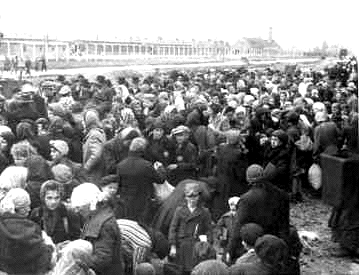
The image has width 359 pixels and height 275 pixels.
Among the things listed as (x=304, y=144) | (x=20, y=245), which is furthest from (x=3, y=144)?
(x=304, y=144)

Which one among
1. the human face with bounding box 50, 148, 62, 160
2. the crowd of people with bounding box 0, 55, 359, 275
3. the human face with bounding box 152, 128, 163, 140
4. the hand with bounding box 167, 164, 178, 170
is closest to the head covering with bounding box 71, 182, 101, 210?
the crowd of people with bounding box 0, 55, 359, 275

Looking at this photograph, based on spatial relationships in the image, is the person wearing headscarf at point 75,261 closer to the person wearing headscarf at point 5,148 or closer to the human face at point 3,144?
the person wearing headscarf at point 5,148

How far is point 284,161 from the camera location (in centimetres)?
717

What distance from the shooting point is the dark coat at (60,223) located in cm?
473

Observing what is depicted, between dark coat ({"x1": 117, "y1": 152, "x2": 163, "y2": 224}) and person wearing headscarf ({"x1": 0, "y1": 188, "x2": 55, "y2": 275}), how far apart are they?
1.51 metres

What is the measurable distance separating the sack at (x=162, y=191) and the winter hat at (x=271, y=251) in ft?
7.22

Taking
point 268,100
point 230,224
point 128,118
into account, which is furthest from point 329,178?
point 268,100

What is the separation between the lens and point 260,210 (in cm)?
512

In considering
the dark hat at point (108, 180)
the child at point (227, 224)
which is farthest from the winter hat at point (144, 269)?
the dark hat at point (108, 180)

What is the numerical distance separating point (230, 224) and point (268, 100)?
6.14 metres

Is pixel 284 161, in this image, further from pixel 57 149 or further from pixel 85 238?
pixel 85 238

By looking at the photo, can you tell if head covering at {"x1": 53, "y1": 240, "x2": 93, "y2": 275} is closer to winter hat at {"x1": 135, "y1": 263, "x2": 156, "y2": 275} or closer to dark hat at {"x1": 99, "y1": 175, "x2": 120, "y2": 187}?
winter hat at {"x1": 135, "y1": 263, "x2": 156, "y2": 275}

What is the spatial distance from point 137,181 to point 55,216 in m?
1.15

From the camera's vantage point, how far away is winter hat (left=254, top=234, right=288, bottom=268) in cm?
379
